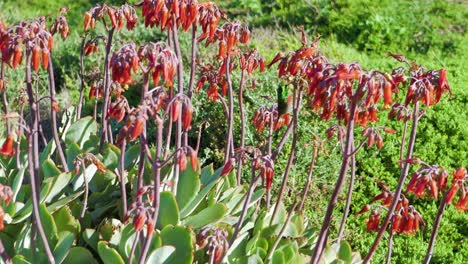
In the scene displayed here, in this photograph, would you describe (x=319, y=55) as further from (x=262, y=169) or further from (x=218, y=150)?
(x=218, y=150)

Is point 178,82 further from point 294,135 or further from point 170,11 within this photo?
point 294,135

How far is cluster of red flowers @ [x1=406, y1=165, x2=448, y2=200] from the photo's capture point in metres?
2.22

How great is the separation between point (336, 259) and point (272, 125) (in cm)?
63

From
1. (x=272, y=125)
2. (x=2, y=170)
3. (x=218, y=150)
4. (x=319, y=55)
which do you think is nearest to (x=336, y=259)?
(x=272, y=125)

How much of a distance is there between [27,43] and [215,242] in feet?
2.84

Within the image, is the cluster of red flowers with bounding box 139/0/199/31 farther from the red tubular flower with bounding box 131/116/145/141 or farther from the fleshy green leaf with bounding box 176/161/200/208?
the fleshy green leaf with bounding box 176/161/200/208

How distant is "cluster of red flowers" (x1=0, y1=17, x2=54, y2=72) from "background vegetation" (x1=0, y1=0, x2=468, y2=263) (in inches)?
46.2

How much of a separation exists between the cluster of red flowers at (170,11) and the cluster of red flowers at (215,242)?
2.33 feet

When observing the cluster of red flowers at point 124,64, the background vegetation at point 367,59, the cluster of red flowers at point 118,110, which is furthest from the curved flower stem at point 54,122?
the background vegetation at point 367,59

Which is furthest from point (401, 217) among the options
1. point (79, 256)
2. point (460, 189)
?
point (79, 256)

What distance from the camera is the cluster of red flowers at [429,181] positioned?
2.22m

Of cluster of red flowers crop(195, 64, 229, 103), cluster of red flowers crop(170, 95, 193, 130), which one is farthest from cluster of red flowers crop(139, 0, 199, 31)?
cluster of red flowers crop(195, 64, 229, 103)

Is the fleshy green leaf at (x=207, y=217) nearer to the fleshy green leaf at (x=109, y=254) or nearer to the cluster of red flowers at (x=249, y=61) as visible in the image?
the fleshy green leaf at (x=109, y=254)

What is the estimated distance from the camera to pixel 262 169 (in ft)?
7.98
